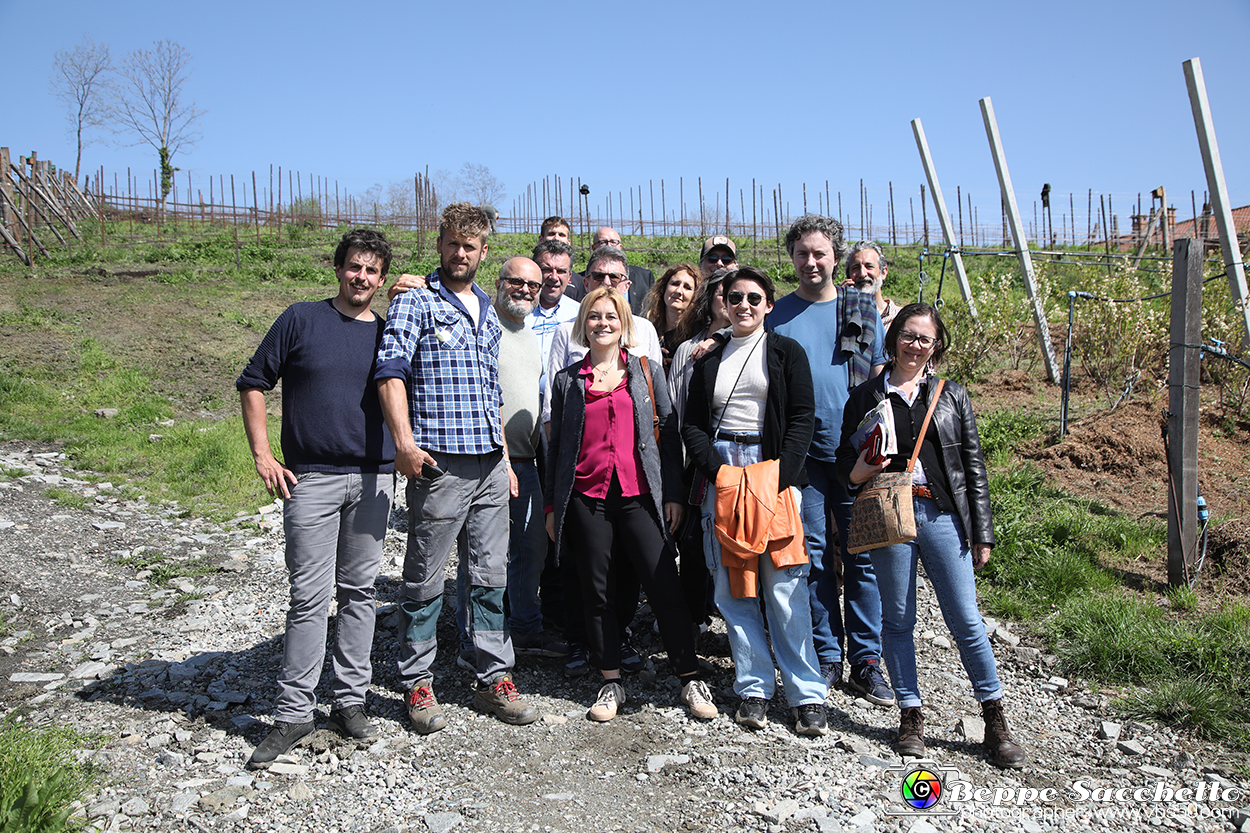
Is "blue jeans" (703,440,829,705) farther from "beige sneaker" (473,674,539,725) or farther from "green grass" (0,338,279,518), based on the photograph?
"green grass" (0,338,279,518)

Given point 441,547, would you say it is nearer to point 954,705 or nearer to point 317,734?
point 317,734

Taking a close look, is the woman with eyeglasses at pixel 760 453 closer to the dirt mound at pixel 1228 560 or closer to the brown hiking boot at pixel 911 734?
the brown hiking boot at pixel 911 734

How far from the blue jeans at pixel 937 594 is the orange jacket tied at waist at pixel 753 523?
36cm

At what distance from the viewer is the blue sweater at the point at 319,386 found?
3217 mm

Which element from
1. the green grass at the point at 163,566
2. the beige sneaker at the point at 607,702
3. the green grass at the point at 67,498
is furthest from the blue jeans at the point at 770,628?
the green grass at the point at 67,498

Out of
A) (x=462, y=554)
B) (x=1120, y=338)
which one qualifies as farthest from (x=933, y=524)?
(x=1120, y=338)

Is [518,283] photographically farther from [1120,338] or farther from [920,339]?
[1120,338]

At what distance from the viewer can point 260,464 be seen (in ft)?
10.5

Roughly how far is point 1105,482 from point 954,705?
354cm

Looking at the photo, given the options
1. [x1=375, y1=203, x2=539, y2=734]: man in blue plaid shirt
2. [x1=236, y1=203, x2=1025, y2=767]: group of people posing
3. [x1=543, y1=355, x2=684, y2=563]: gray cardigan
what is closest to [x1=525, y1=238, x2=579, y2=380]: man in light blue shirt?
[x1=236, y1=203, x2=1025, y2=767]: group of people posing

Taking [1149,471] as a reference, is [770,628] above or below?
below

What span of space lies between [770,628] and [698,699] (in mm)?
444

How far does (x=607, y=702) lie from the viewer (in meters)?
3.61

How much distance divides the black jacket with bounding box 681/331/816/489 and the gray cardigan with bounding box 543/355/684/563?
17cm
